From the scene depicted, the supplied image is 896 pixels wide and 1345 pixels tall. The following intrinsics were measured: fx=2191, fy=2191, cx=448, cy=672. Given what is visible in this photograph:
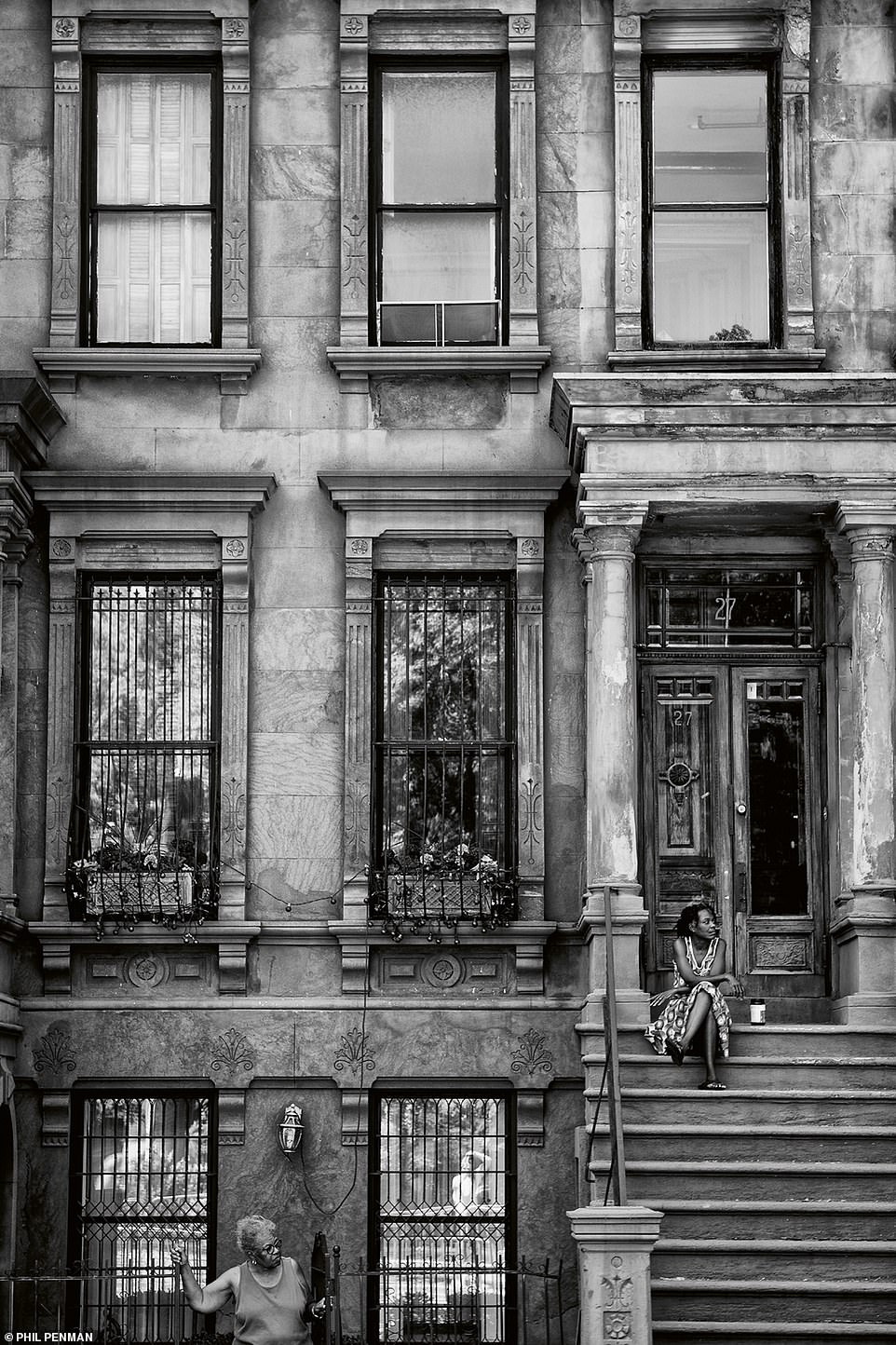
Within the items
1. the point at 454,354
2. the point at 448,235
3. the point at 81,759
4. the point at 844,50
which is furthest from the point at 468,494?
the point at 844,50

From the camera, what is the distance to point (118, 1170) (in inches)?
595

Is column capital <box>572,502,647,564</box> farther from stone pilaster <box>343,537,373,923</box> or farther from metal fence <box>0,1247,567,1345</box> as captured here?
metal fence <box>0,1247,567,1345</box>

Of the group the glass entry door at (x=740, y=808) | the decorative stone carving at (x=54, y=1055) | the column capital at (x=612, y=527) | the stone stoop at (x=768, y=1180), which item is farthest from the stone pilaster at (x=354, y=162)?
the stone stoop at (x=768, y=1180)

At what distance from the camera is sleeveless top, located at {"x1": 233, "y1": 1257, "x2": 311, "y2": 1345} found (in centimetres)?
1072

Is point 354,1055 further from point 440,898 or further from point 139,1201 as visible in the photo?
point 139,1201

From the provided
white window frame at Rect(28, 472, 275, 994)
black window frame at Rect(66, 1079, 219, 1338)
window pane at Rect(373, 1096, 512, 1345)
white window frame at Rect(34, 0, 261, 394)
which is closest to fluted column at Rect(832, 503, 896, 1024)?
window pane at Rect(373, 1096, 512, 1345)

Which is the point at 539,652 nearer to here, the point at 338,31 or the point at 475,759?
the point at 475,759

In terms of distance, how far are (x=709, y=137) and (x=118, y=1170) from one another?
340 inches

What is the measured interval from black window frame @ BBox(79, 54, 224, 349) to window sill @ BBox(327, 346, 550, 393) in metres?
1.01

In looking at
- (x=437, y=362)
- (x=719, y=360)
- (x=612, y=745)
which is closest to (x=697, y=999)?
(x=612, y=745)

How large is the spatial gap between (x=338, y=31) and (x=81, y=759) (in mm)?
5693

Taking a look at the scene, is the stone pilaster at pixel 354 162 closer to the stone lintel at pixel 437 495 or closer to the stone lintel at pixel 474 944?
the stone lintel at pixel 437 495

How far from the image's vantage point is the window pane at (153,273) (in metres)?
16.3

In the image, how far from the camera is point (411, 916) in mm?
15227
